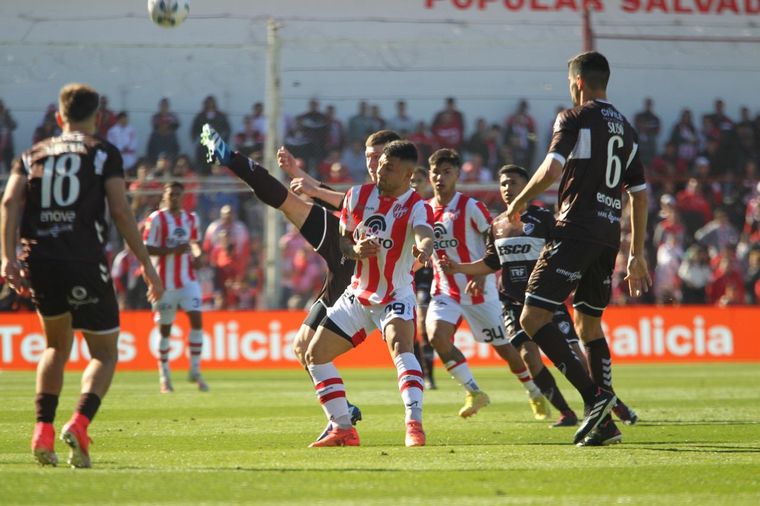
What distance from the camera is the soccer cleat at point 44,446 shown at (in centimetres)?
689

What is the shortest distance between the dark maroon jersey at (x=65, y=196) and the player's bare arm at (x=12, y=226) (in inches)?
2.9

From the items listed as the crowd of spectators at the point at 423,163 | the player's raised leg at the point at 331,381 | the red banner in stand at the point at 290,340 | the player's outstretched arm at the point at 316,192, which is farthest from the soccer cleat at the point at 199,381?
the player's raised leg at the point at 331,381

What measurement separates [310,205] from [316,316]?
2.71ft

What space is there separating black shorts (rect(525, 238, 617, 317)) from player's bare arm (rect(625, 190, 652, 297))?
0.26 m

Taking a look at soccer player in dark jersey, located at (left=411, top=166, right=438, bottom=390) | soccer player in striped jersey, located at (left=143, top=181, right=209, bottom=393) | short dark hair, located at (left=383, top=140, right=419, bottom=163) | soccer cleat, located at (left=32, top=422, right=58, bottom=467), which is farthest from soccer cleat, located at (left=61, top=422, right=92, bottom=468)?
soccer player in striped jersey, located at (left=143, top=181, right=209, bottom=393)

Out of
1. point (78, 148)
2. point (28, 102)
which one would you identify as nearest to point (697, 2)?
point (28, 102)

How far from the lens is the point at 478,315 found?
11.5m

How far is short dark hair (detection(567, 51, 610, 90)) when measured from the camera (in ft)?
26.6

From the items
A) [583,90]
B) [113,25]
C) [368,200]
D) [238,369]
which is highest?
[113,25]

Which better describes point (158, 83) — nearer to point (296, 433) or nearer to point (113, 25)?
point (113, 25)

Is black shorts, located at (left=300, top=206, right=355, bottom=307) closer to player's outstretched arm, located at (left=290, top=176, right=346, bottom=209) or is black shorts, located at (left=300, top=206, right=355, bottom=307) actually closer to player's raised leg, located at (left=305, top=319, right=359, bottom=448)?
player's outstretched arm, located at (left=290, top=176, right=346, bottom=209)

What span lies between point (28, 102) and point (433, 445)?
530 inches

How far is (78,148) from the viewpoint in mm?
6895

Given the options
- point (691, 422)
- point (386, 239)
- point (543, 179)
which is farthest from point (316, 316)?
point (691, 422)
